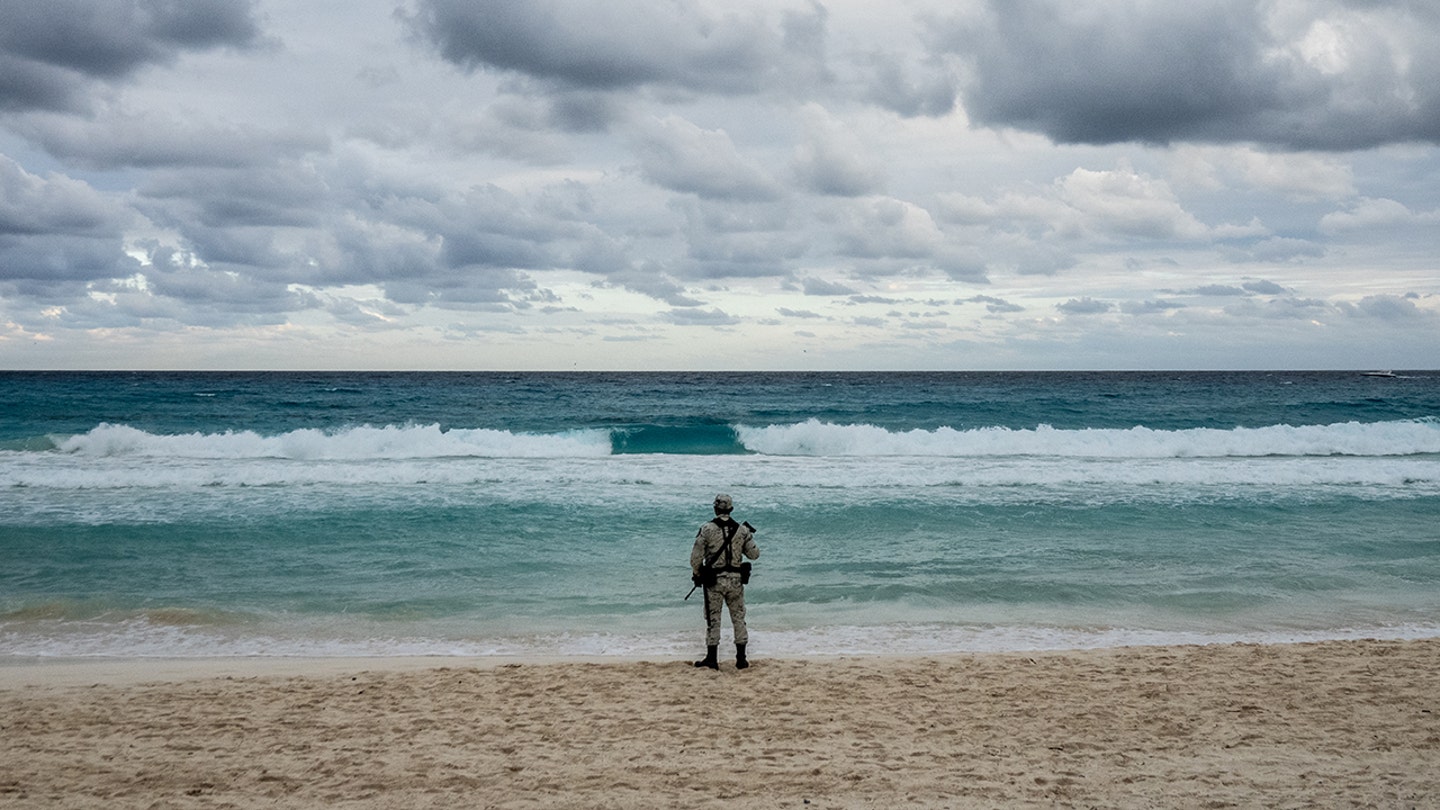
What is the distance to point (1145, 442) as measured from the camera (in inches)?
1069

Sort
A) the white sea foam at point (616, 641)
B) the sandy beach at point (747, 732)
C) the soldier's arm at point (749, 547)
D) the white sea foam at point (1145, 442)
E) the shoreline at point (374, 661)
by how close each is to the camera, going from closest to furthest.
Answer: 1. the sandy beach at point (747, 732)
2. the shoreline at point (374, 661)
3. the soldier's arm at point (749, 547)
4. the white sea foam at point (616, 641)
5. the white sea foam at point (1145, 442)

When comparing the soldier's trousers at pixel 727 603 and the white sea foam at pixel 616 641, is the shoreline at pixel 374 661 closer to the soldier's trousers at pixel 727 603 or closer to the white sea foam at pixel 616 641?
the white sea foam at pixel 616 641

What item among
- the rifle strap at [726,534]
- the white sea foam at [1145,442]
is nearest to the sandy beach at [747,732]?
the rifle strap at [726,534]

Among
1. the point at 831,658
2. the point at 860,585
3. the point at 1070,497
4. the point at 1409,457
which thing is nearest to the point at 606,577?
the point at 860,585

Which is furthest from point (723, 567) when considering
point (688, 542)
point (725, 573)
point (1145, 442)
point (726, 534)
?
point (1145, 442)

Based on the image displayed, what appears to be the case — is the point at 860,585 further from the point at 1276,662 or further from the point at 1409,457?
the point at 1409,457

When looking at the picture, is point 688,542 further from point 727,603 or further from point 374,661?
point 374,661

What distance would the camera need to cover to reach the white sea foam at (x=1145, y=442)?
26.2 metres

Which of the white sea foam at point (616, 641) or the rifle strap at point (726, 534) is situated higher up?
the rifle strap at point (726, 534)

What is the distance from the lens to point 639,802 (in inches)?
217

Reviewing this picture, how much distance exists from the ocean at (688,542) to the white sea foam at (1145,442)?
0.43 feet

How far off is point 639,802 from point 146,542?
39.2 feet

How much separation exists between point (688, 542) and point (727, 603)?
5.77 m

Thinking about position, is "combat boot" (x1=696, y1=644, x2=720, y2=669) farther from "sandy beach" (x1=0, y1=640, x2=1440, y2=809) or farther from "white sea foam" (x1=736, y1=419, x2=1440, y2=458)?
"white sea foam" (x1=736, y1=419, x2=1440, y2=458)
